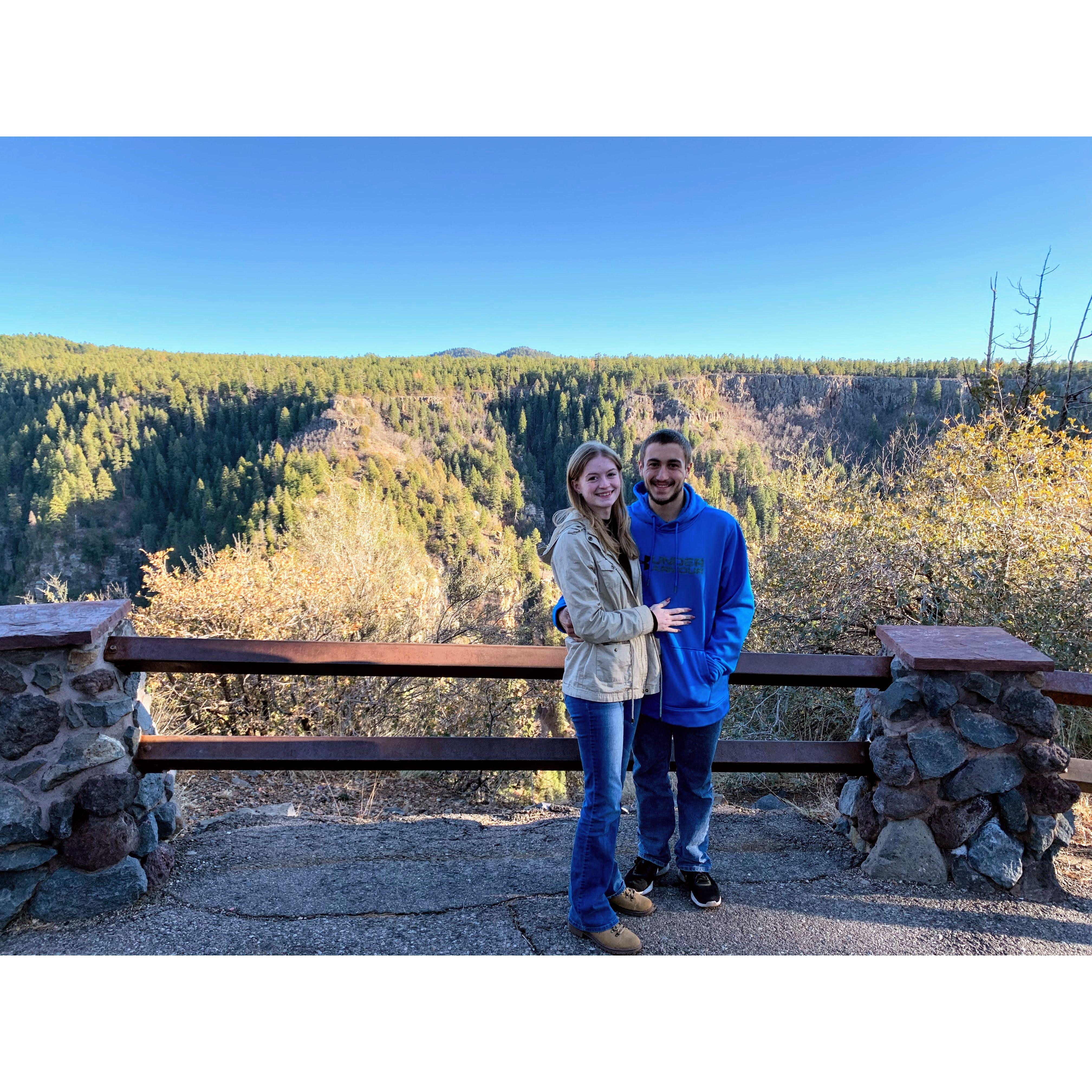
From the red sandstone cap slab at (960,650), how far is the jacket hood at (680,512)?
3.43ft

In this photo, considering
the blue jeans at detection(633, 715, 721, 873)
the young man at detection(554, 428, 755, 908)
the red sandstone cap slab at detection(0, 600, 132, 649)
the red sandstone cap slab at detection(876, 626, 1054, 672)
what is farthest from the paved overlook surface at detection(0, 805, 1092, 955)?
the red sandstone cap slab at detection(0, 600, 132, 649)

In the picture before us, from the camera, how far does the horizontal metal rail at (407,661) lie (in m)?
2.65

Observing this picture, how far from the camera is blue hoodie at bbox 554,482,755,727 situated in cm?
239

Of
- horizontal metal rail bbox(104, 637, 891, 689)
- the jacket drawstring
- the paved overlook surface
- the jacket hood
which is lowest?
the paved overlook surface

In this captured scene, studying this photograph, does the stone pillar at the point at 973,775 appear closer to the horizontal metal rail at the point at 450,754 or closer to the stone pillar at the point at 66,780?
the horizontal metal rail at the point at 450,754

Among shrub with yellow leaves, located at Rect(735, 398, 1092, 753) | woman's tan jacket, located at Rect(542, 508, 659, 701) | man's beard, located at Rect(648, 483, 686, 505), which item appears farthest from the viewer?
shrub with yellow leaves, located at Rect(735, 398, 1092, 753)

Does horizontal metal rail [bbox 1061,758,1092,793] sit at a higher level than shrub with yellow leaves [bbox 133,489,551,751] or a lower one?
higher

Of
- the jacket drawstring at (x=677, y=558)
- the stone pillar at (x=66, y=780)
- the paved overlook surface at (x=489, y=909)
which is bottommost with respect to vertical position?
the paved overlook surface at (x=489, y=909)

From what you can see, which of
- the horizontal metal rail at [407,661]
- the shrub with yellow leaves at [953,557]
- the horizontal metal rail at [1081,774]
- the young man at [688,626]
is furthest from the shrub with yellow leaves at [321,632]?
the horizontal metal rail at [1081,774]

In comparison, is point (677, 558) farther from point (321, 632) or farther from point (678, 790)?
point (321, 632)

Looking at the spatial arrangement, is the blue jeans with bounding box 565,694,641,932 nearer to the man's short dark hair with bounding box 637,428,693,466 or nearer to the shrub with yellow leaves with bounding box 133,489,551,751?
the man's short dark hair with bounding box 637,428,693,466

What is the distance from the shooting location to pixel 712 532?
2430 millimetres

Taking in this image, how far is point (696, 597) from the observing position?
7.91 feet

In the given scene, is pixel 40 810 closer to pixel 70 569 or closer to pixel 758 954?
pixel 758 954
